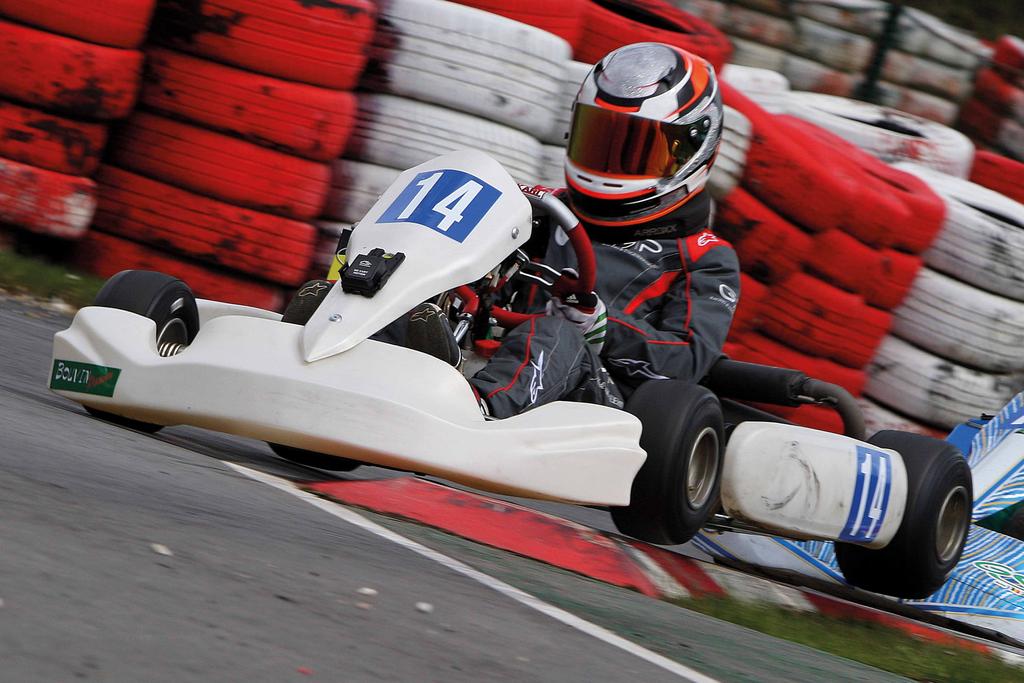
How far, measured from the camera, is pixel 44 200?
4.77 meters

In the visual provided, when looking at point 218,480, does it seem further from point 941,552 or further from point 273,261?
point 273,261

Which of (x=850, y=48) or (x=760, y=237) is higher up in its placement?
(x=850, y=48)

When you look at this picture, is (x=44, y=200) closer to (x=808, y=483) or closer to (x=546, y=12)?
(x=546, y=12)

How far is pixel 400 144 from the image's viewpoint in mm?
5160

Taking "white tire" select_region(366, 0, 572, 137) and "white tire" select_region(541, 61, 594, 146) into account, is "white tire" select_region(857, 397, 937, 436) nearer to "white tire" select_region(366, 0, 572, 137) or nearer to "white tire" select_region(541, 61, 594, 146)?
"white tire" select_region(541, 61, 594, 146)

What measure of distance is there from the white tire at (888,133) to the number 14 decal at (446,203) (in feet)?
13.9

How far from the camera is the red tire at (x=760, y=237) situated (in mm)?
5762

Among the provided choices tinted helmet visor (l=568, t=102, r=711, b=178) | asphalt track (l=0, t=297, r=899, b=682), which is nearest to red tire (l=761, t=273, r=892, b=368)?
tinted helmet visor (l=568, t=102, r=711, b=178)

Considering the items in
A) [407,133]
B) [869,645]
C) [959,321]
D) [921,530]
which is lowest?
[959,321]

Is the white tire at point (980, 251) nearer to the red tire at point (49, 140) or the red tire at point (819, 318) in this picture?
the red tire at point (819, 318)

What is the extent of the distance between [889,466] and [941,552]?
14.9 inches

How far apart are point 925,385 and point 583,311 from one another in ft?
11.2

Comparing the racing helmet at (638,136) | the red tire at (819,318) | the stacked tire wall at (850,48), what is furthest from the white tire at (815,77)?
the racing helmet at (638,136)

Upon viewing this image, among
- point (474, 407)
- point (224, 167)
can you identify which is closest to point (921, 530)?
point (474, 407)
